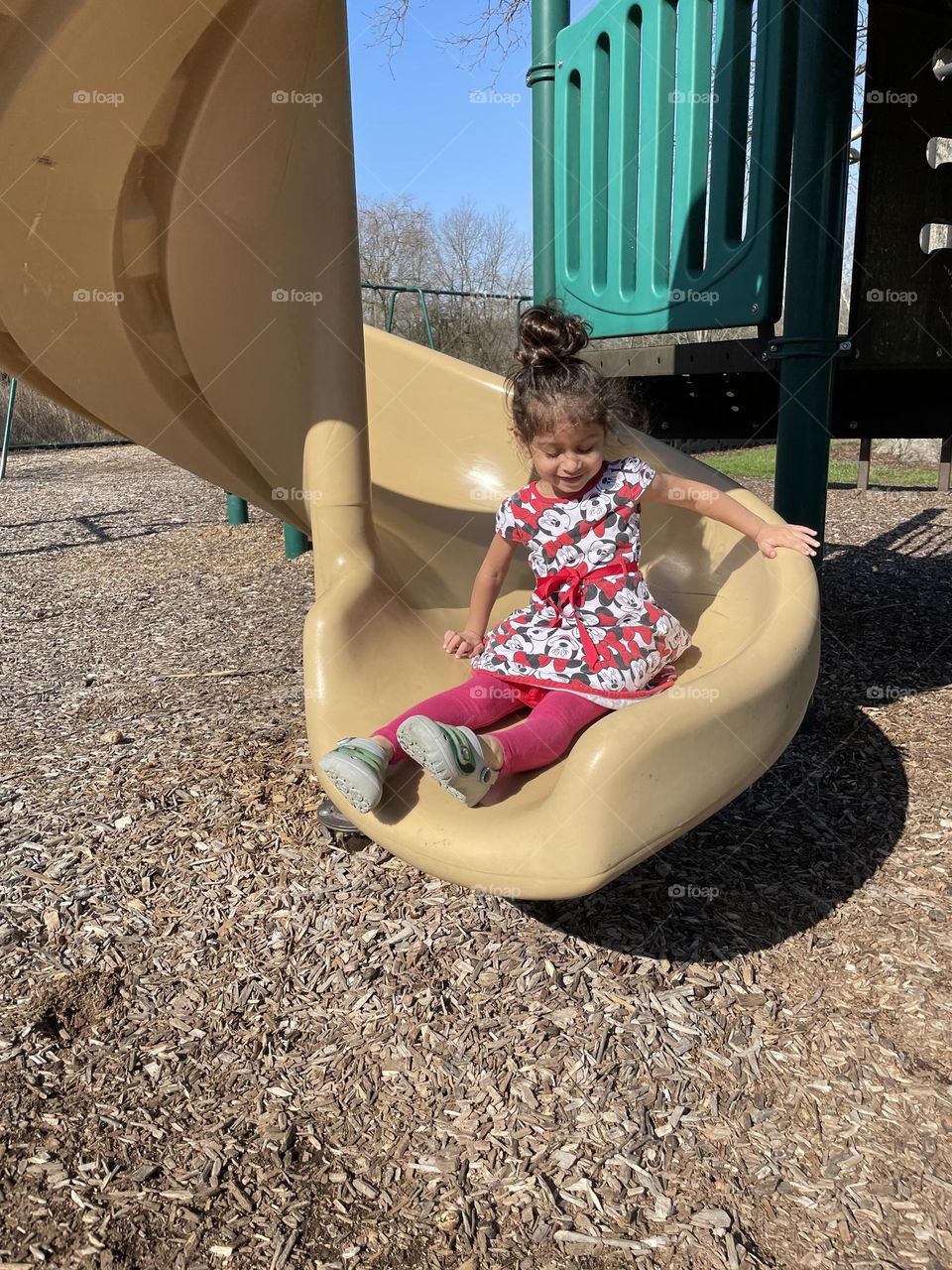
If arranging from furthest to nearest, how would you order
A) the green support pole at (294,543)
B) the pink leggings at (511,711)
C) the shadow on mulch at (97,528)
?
the shadow on mulch at (97,528)
the green support pole at (294,543)
the pink leggings at (511,711)

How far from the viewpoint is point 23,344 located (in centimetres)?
261

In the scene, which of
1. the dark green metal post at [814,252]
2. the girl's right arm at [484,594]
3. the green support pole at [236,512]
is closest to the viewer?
the girl's right arm at [484,594]

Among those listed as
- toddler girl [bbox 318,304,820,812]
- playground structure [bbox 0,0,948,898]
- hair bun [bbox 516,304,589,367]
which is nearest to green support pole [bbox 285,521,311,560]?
→ playground structure [bbox 0,0,948,898]

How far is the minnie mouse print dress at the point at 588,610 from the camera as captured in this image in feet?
7.27

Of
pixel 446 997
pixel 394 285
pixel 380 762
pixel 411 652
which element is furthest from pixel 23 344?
pixel 394 285

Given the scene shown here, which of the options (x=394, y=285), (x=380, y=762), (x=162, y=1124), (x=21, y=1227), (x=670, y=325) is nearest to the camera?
(x=21, y=1227)

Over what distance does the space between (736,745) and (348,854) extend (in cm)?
125

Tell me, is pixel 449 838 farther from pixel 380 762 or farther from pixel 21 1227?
pixel 21 1227

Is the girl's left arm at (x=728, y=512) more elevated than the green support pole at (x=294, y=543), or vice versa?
the girl's left arm at (x=728, y=512)

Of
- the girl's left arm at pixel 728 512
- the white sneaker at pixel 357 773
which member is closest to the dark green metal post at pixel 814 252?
the girl's left arm at pixel 728 512

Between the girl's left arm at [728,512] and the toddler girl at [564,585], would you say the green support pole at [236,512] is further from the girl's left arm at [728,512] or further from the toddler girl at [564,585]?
the girl's left arm at [728,512]

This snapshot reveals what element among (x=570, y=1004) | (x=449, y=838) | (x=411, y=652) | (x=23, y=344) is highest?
(x=23, y=344)

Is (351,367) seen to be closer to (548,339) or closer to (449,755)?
(548,339)

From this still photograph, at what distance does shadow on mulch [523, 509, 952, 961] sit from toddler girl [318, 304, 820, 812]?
21.0 inches
